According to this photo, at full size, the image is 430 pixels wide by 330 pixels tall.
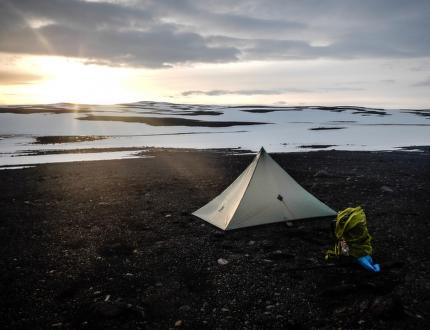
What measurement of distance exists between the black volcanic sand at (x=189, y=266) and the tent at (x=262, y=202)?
35cm

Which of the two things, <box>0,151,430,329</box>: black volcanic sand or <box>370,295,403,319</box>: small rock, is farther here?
<box>0,151,430,329</box>: black volcanic sand

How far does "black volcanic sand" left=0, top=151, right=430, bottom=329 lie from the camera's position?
6.86 meters

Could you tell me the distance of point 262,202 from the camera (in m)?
11.6

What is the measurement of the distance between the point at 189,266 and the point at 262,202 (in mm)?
3489

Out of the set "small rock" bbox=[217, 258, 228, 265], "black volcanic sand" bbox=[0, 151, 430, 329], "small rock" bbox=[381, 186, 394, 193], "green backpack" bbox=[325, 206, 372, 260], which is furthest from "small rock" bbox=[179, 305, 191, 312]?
"small rock" bbox=[381, 186, 394, 193]

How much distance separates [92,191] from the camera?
680 inches

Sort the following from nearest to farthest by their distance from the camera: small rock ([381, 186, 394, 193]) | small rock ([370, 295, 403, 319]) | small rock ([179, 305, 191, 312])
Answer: small rock ([370, 295, 403, 319]) → small rock ([179, 305, 191, 312]) → small rock ([381, 186, 394, 193])

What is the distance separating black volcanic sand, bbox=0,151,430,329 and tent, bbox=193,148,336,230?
35 centimetres

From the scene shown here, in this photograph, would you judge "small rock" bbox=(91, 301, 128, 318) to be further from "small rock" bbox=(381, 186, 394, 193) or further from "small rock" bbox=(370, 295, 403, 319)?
"small rock" bbox=(381, 186, 394, 193)

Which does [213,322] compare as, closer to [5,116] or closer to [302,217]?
[302,217]

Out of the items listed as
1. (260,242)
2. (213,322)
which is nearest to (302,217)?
(260,242)

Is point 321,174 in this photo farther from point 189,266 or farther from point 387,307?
point 387,307

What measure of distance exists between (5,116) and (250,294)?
7088 centimetres

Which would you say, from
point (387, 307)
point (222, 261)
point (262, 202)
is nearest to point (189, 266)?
point (222, 261)
